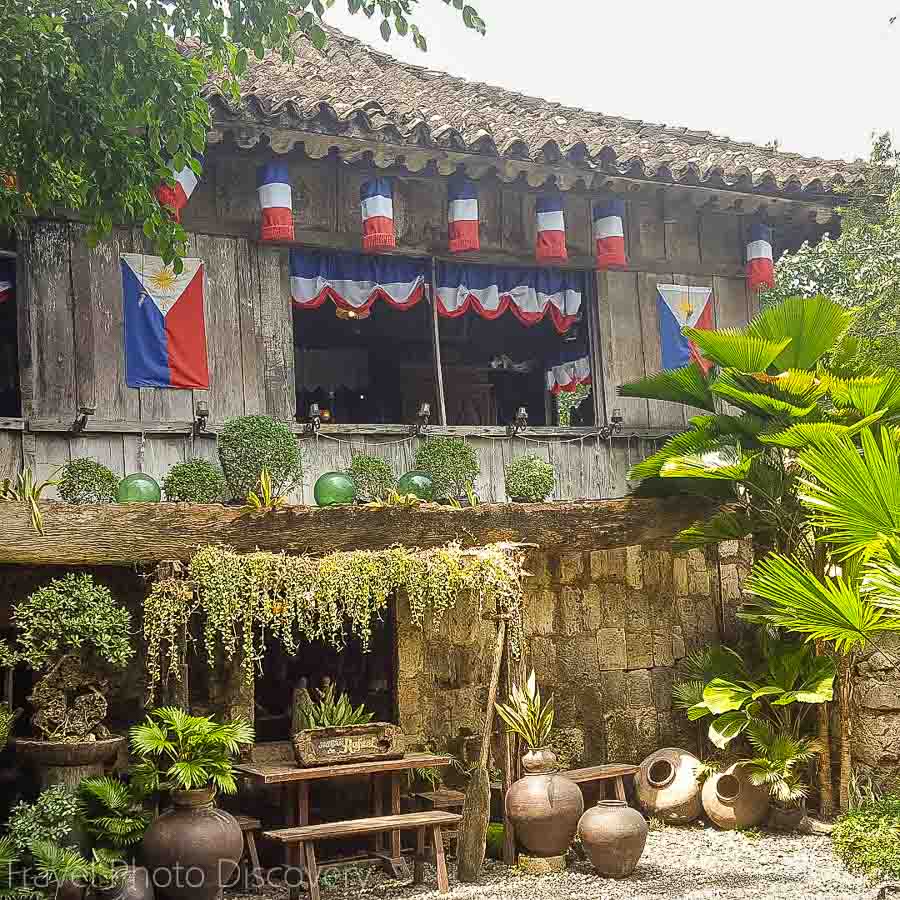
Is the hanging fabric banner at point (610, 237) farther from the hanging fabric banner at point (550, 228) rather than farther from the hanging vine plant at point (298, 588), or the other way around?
the hanging vine plant at point (298, 588)

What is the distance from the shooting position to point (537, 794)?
26.9 ft

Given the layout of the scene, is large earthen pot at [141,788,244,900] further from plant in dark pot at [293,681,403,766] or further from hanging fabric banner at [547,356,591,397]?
hanging fabric banner at [547,356,591,397]

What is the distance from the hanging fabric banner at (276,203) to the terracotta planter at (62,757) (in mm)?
4051

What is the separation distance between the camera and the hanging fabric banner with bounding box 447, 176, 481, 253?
9734 millimetres

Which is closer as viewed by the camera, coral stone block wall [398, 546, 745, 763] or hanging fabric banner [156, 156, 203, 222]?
hanging fabric banner [156, 156, 203, 222]

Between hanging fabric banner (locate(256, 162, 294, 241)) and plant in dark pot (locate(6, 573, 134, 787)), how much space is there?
3208 millimetres

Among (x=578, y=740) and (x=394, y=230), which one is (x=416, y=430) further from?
(x=578, y=740)

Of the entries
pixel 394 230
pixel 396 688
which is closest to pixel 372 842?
pixel 396 688

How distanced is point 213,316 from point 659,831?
553 centimetres

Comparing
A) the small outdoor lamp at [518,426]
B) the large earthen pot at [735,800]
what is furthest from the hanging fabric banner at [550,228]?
the large earthen pot at [735,800]

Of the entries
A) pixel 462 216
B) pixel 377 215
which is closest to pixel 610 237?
pixel 462 216

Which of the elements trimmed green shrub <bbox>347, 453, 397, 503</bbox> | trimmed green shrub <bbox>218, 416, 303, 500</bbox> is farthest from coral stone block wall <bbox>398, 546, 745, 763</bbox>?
trimmed green shrub <bbox>218, 416, 303, 500</bbox>

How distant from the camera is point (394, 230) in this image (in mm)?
9953

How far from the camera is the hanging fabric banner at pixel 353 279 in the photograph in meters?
9.84
